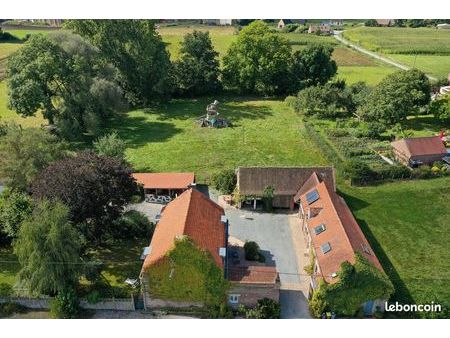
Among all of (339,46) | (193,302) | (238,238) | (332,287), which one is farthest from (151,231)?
(339,46)

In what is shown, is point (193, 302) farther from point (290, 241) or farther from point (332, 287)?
point (290, 241)

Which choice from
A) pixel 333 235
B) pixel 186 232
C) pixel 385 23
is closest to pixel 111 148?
pixel 186 232

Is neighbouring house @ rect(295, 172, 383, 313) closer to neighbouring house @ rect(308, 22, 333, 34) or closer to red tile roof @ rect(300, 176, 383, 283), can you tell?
red tile roof @ rect(300, 176, 383, 283)

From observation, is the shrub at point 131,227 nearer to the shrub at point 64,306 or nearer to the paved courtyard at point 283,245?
the paved courtyard at point 283,245

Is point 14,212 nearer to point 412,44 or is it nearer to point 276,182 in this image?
point 276,182

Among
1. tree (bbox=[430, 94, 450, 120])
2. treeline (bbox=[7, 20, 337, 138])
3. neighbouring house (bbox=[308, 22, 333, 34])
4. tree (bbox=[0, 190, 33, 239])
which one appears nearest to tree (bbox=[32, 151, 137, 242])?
tree (bbox=[0, 190, 33, 239])

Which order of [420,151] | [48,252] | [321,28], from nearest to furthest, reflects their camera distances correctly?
[48,252], [420,151], [321,28]

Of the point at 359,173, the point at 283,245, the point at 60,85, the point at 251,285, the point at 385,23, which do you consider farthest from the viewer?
the point at 385,23
